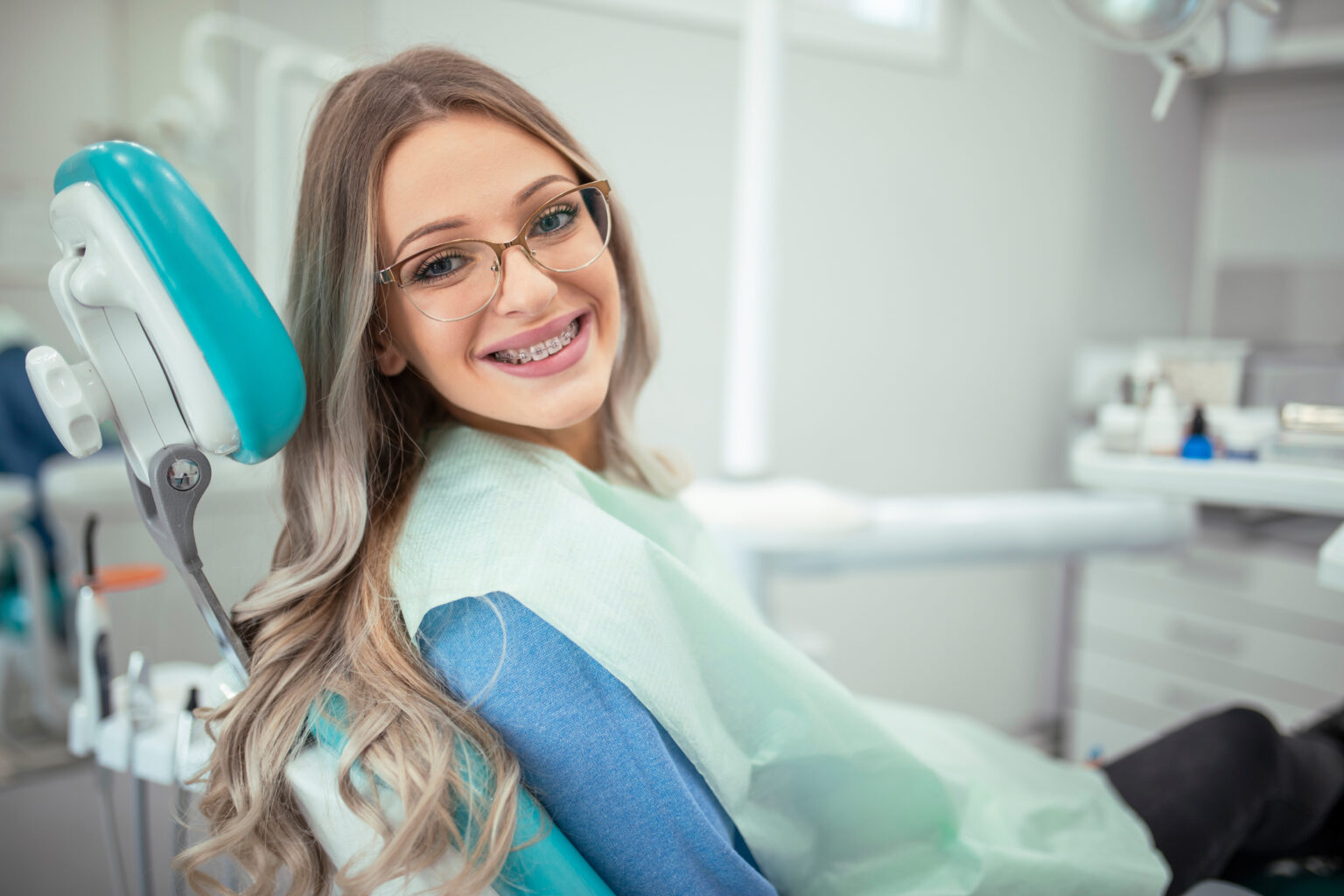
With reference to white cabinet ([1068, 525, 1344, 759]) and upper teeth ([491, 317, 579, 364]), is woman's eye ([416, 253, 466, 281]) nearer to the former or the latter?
upper teeth ([491, 317, 579, 364])

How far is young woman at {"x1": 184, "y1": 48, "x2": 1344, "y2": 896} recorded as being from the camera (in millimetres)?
566

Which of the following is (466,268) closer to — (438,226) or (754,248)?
(438,226)

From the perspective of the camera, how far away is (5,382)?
6.00ft

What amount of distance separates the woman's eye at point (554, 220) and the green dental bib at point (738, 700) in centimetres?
17

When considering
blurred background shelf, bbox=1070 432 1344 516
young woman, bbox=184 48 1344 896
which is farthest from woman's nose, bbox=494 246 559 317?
blurred background shelf, bbox=1070 432 1344 516

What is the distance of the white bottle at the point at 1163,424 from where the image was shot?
3.35 feet

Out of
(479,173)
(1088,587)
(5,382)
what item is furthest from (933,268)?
(5,382)

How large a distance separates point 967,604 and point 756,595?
1.06m

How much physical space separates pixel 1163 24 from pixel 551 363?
706mm

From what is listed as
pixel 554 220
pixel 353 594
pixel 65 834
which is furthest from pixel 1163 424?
pixel 65 834

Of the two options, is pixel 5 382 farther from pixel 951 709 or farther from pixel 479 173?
pixel 951 709

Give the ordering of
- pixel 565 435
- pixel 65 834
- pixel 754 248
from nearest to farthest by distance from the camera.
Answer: pixel 565 435 → pixel 754 248 → pixel 65 834

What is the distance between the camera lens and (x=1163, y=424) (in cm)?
103

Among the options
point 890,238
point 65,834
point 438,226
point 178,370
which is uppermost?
point 890,238
